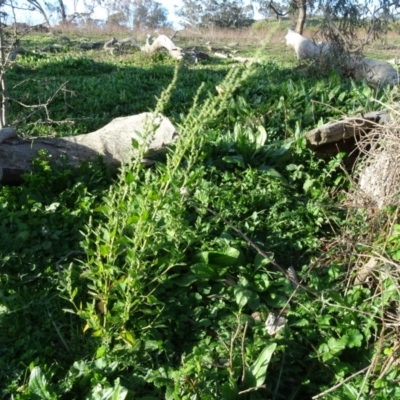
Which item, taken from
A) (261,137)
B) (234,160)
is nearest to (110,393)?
(234,160)

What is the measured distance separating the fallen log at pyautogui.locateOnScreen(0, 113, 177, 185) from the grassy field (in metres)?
0.16

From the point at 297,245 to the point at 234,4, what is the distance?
116 feet

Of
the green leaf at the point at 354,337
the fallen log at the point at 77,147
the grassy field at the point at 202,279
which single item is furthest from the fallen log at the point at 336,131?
the green leaf at the point at 354,337

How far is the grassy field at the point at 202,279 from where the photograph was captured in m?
2.85

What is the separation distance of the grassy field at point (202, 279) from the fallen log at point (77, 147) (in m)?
0.16

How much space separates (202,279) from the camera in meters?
3.56

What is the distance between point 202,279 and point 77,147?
84.9 inches

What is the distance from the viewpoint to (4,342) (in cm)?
313

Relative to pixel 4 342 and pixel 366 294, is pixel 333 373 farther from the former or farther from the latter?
pixel 4 342

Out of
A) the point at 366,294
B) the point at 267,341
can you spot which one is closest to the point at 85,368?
the point at 267,341

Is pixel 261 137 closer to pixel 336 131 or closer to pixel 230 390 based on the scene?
pixel 336 131

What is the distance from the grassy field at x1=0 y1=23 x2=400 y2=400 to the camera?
2.85m

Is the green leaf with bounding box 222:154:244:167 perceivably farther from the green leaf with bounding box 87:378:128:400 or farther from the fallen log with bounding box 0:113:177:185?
the green leaf with bounding box 87:378:128:400

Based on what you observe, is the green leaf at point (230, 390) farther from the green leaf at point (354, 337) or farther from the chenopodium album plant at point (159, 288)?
the green leaf at point (354, 337)
